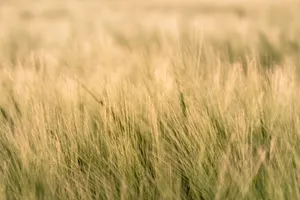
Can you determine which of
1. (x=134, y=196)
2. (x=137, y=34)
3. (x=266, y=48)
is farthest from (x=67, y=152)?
(x=137, y=34)

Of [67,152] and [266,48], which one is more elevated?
[67,152]

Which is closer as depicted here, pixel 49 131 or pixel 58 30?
pixel 49 131

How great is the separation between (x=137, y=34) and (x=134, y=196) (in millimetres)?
2193

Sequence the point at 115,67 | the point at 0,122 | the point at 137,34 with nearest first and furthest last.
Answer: the point at 0,122 → the point at 115,67 → the point at 137,34

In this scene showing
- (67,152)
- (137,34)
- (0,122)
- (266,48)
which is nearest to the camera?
(67,152)

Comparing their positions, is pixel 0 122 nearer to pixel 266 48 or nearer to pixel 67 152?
pixel 67 152

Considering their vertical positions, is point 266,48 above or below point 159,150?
below

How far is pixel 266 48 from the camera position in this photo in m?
2.50

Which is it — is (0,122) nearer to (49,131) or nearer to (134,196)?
(49,131)

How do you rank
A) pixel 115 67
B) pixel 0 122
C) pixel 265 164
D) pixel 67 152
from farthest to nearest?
pixel 115 67 → pixel 0 122 → pixel 67 152 → pixel 265 164

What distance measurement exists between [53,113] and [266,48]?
62.1 inches

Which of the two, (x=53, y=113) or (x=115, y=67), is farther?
(x=115, y=67)

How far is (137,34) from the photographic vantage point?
10.0 ft

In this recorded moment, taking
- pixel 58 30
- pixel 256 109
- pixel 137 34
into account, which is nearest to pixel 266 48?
pixel 137 34
